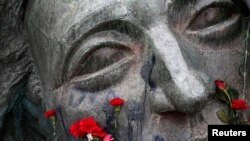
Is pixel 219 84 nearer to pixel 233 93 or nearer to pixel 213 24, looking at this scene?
pixel 233 93

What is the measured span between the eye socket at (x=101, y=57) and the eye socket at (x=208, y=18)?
321 millimetres

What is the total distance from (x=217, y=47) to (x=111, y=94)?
1.71 feet

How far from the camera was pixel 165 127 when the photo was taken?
117 inches

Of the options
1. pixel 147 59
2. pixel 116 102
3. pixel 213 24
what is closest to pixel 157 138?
pixel 116 102

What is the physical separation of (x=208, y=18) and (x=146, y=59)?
335 mm

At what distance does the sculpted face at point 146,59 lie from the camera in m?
2.93

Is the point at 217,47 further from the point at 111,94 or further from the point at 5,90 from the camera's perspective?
the point at 5,90

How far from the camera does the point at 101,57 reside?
10.1 ft

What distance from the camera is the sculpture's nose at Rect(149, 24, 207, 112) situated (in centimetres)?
283

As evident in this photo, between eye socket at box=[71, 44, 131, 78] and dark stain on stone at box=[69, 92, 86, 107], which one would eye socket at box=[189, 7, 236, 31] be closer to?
eye socket at box=[71, 44, 131, 78]

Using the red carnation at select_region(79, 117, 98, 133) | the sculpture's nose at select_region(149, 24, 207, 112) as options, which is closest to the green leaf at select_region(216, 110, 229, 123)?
the sculpture's nose at select_region(149, 24, 207, 112)

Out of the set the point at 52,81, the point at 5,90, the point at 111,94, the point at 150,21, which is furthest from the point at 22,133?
the point at 150,21

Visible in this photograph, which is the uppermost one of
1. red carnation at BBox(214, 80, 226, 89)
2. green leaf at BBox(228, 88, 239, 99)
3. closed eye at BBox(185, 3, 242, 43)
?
closed eye at BBox(185, 3, 242, 43)

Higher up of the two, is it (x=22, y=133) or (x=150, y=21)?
(x=150, y=21)
